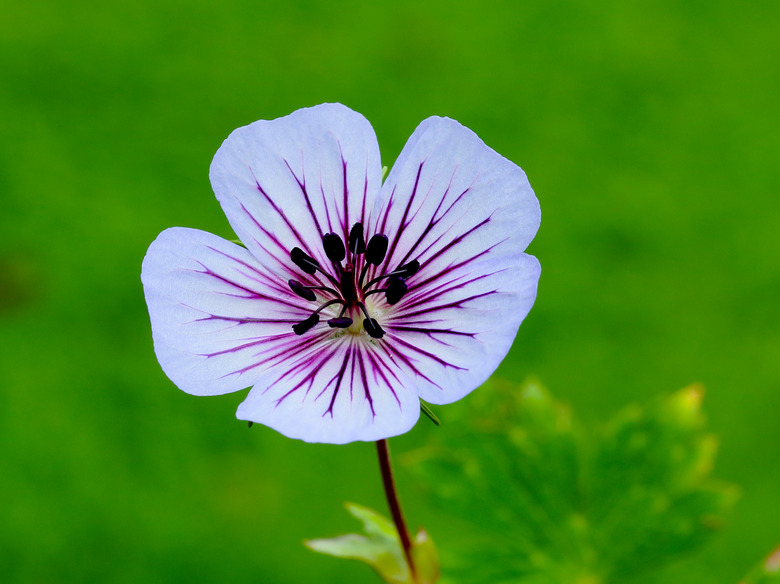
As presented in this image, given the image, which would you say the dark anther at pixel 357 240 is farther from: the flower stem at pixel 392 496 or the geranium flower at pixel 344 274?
the flower stem at pixel 392 496

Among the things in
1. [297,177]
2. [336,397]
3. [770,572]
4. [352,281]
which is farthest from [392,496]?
[770,572]

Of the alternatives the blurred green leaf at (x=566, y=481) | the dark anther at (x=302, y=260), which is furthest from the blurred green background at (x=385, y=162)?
the dark anther at (x=302, y=260)

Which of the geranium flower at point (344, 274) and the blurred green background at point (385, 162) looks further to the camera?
the blurred green background at point (385, 162)

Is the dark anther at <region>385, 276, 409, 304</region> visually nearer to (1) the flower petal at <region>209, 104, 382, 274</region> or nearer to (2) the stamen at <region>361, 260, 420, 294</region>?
(2) the stamen at <region>361, 260, 420, 294</region>

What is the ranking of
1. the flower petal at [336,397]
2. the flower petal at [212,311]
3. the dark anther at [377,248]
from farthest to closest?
the dark anther at [377,248] < the flower petal at [212,311] < the flower petal at [336,397]

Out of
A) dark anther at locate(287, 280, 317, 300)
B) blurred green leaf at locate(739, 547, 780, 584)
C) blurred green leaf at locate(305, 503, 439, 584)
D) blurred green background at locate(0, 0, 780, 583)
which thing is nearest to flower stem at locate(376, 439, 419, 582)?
blurred green leaf at locate(305, 503, 439, 584)

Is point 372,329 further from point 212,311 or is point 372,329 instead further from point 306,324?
point 212,311
